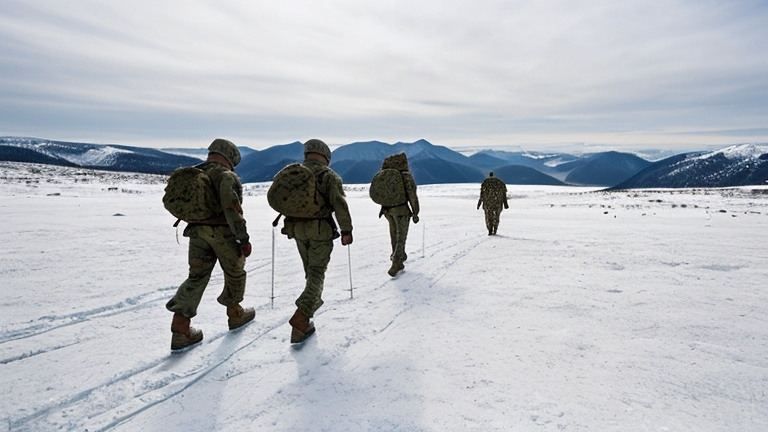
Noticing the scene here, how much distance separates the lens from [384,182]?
9.04 metres

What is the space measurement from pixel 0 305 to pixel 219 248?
4.07 metres

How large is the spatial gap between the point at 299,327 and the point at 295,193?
176 cm

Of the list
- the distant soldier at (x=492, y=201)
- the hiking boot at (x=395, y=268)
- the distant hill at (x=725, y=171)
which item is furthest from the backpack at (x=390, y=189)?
the distant hill at (x=725, y=171)

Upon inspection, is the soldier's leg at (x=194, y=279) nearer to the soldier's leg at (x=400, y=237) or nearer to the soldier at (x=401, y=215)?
the soldier at (x=401, y=215)

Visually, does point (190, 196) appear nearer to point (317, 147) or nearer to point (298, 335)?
point (317, 147)

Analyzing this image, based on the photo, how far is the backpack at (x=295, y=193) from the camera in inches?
201

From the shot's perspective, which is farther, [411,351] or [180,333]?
[180,333]

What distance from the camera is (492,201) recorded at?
14.1 meters

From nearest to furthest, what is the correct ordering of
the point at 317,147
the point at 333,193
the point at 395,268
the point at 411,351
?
the point at 411,351 < the point at 333,193 < the point at 317,147 < the point at 395,268

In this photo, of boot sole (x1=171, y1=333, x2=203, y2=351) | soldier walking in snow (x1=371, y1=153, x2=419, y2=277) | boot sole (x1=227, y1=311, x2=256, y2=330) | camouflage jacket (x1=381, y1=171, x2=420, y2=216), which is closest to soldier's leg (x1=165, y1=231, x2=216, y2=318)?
boot sole (x1=171, y1=333, x2=203, y2=351)

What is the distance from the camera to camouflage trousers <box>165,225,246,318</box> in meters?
4.88

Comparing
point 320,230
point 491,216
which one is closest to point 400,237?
point 320,230

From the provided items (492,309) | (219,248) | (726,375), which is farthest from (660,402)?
(219,248)

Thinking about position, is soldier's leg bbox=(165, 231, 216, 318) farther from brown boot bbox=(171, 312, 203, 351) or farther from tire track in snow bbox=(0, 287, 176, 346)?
tire track in snow bbox=(0, 287, 176, 346)
